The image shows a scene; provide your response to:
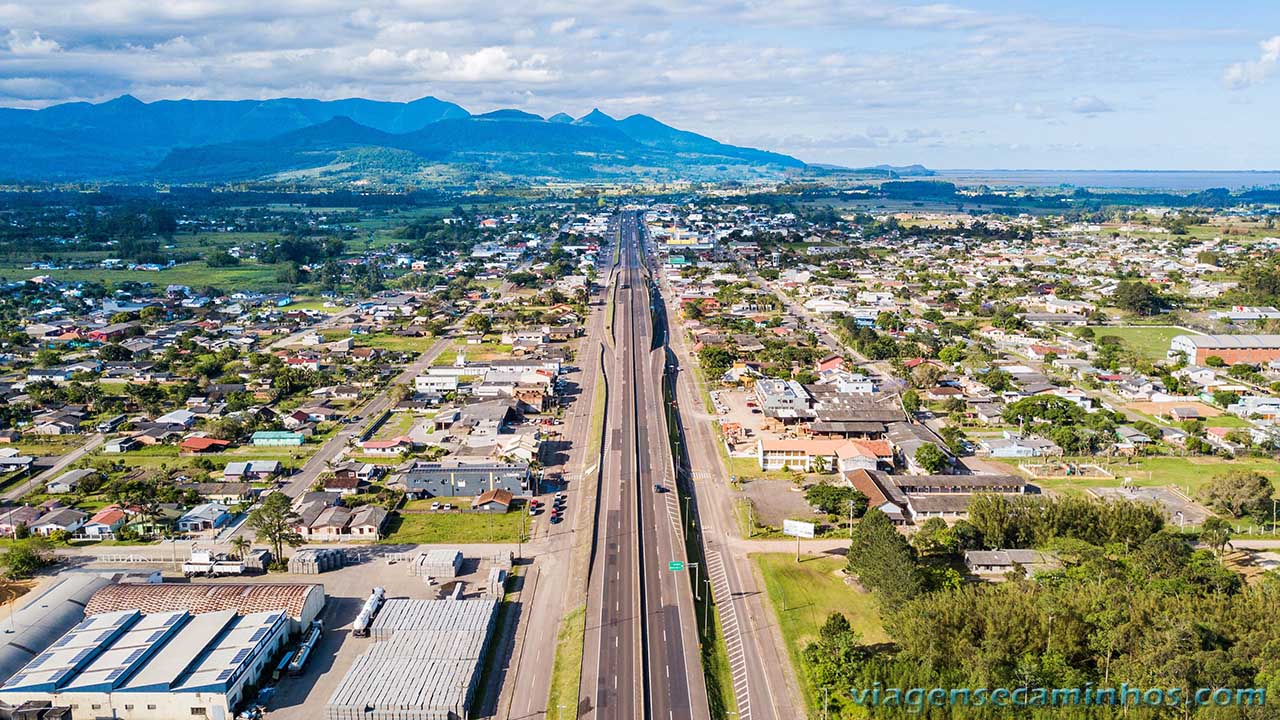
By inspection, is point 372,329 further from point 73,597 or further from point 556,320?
point 73,597

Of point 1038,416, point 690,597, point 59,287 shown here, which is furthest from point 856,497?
point 59,287

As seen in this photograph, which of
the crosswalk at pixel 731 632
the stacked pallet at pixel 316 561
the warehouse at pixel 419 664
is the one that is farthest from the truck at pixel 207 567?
the crosswalk at pixel 731 632

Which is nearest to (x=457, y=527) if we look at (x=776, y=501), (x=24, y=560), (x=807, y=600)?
(x=776, y=501)

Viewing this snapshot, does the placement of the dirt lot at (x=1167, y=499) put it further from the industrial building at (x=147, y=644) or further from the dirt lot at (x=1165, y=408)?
the industrial building at (x=147, y=644)

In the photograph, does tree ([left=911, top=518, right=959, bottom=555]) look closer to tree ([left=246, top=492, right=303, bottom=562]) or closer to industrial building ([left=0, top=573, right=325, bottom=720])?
industrial building ([left=0, top=573, right=325, bottom=720])

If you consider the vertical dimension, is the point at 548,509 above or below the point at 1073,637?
below

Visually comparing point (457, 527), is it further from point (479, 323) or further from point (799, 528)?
point (479, 323)

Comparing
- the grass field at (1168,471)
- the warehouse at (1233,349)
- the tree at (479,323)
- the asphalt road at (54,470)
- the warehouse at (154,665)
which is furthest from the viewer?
the tree at (479,323)
